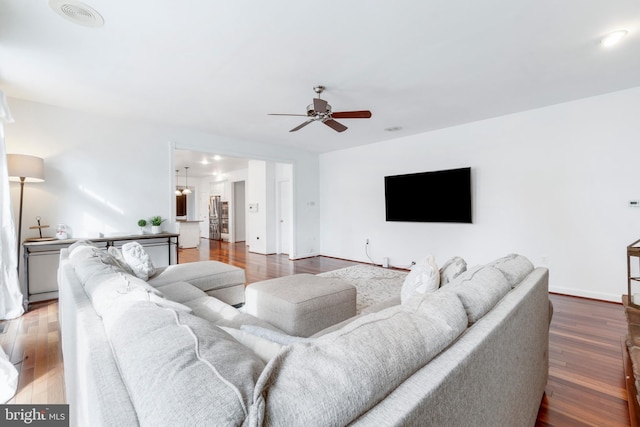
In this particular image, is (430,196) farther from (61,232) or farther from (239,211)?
(239,211)

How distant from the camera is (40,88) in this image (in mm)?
3172

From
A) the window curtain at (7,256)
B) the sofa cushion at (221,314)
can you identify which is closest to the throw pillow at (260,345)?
the sofa cushion at (221,314)

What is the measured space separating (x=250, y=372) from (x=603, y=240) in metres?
4.53

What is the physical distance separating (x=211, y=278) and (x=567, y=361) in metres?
3.08

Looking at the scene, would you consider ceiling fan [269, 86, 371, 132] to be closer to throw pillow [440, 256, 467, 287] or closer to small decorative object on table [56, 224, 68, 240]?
throw pillow [440, 256, 467, 287]

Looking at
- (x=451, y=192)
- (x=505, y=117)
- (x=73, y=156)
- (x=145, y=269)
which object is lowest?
(x=145, y=269)

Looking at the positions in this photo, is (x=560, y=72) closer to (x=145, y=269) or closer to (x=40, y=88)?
(x=145, y=269)

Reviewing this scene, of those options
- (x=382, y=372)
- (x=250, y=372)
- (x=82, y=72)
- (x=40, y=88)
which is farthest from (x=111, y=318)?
(x=40, y=88)

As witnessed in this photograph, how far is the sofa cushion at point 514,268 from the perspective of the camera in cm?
152

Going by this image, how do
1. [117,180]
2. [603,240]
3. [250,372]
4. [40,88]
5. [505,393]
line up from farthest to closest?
[117,180], [603,240], [40,88], [505,393], [250,372]

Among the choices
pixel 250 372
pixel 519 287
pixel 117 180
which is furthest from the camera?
pixel 117 180

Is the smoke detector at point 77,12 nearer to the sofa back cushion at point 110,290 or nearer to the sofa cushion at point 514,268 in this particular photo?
the sofa back cushion at point 110,290

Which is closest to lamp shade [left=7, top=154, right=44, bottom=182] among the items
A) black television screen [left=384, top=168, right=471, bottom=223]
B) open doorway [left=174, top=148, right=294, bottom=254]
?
open doorway [left=174, top=148, right=294, bottom=254]

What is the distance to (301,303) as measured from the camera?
2.11m
